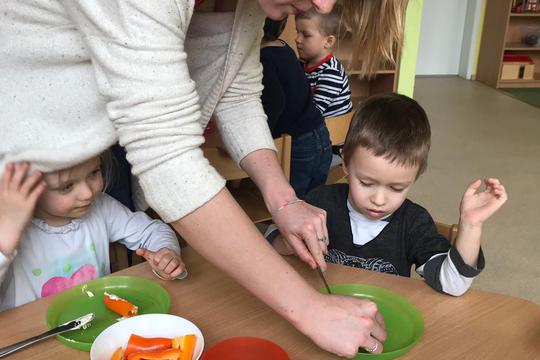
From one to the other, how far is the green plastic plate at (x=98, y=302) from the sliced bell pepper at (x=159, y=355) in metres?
0.10

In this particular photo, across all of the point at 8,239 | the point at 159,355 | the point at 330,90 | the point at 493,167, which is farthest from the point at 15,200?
the point at 493,167

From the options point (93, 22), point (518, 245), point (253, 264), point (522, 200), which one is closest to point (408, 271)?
point (253, 264)

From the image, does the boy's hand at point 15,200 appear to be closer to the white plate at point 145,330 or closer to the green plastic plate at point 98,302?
the green plastic plate at point 98,302

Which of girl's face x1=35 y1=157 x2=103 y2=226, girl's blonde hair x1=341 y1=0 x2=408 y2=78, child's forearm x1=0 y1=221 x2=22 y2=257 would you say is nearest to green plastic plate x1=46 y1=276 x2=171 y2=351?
child's forearm x1=0 y1=221 x2=22 y2=257

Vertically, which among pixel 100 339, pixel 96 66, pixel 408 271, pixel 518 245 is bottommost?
pixel 518 245

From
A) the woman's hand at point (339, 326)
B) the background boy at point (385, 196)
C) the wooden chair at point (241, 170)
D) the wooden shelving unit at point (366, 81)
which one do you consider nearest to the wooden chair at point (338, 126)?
the wooden chair at point (241, 170)

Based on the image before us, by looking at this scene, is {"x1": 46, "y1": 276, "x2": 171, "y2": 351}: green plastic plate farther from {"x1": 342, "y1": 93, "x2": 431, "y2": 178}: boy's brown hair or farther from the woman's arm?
{"x1": 342, "y1": 93, "x2": 431, "y2": 178}: boy's brown hair

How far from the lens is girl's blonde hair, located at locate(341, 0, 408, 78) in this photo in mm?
977

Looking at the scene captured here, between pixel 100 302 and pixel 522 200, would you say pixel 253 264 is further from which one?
pixel 522 200

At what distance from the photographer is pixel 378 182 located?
1166 millimetres

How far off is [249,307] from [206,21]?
558mm

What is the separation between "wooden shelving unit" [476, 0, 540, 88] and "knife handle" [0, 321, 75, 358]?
5237 millimetres

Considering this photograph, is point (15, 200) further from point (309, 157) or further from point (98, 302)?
point (309, 157)

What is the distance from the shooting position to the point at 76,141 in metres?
0.84
